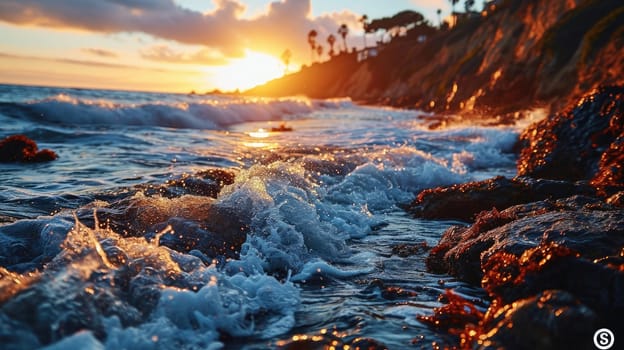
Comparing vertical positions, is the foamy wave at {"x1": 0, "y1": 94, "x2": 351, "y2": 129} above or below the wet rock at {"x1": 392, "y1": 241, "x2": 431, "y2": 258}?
above

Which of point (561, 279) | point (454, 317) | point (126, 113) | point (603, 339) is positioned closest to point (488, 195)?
point (454, 317)

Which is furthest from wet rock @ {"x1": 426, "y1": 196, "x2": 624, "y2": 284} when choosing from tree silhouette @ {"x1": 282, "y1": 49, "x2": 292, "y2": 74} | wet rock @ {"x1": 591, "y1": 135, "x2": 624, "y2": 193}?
tree silhouette @ {"x1": 282, "y1": 49, "x2": 292, "y2": 74}

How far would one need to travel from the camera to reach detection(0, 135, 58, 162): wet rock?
959 centimetres

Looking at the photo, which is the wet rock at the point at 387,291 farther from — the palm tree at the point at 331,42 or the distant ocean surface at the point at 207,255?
the palm tree at the point at 331,42

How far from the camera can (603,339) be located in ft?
8.31

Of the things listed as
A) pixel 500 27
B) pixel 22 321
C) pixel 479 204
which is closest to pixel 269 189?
pixel 479 204

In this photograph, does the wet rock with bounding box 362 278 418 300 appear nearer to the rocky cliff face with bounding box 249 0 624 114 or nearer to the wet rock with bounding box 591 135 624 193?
the wet rock with bounding box 591 135 624 193

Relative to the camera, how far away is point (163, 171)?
29.3ft

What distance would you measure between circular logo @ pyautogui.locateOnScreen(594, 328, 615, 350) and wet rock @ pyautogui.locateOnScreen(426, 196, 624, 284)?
797 mm

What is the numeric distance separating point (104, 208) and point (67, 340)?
11.1ft

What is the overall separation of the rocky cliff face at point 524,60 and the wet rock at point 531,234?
1615 centimetres

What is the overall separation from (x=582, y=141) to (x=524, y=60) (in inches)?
1002

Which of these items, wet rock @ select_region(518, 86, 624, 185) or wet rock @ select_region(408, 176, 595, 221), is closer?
wet rock @ select_region(408, 176, 595, 221)

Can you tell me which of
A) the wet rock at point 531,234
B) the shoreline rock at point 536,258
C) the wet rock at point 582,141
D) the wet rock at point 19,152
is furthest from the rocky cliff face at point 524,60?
the wet rock at point 19,152
